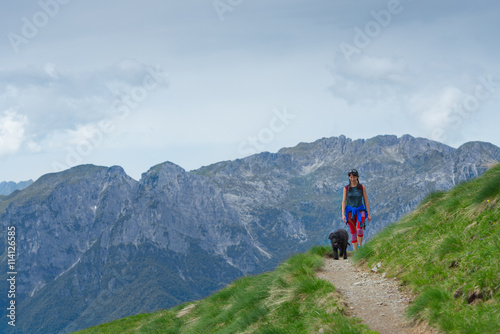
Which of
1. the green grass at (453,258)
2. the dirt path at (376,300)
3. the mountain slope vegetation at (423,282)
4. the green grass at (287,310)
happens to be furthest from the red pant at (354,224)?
the dirt path at (376,300)

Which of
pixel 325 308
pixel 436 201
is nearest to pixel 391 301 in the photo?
pixel 325 308

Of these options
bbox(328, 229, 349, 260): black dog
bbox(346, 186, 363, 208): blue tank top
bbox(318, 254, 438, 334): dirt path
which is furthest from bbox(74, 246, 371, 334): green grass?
bbox(346, 186, 363, 208): blue tank top

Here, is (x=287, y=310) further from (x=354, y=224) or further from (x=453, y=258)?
(x=354, y=224)

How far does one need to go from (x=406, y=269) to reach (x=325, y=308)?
3672 millimetres

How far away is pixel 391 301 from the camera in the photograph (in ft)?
35.0

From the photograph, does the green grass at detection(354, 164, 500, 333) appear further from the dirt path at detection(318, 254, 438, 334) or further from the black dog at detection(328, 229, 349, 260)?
the black dog at detection(328, 229, 349, 260)

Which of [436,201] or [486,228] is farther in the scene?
[436,201]

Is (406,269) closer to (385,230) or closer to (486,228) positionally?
(486,228)

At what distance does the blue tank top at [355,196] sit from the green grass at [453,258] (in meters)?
2.40

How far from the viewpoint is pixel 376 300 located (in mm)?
10953

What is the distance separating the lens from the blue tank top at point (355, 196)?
19.2 metres

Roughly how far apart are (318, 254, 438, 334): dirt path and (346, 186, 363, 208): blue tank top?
461 cm

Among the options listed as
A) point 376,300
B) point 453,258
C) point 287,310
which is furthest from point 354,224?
point 287,310

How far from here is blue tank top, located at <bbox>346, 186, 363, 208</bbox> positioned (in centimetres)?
1921
